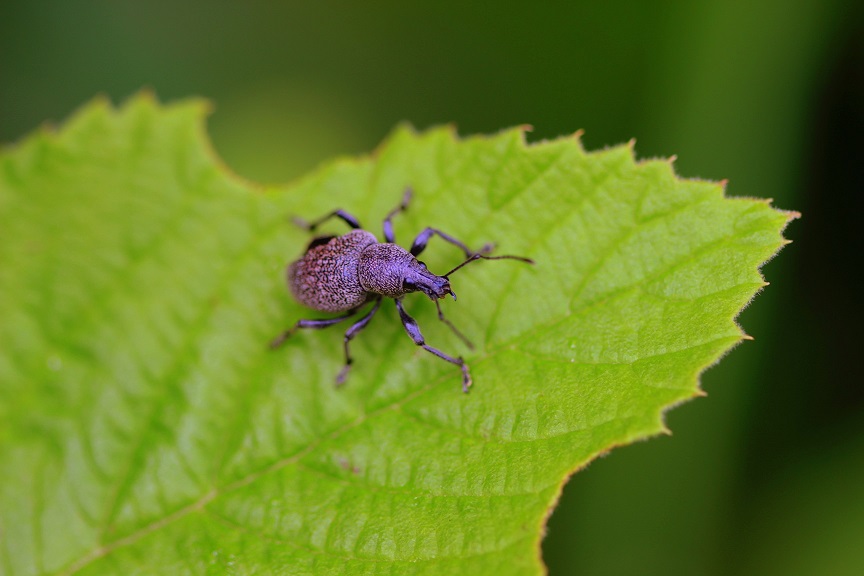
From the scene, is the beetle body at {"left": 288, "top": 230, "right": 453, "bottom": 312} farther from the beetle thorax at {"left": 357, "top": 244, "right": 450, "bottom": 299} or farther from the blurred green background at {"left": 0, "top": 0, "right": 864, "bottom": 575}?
the blurred green background at {"left": 0, "top": 0, "right": 864, "bottom": 575}

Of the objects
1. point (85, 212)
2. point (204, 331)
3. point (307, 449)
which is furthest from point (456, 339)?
point (85, 212)

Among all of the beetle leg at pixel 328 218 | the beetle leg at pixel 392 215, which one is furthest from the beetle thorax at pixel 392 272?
the beetle leg at pixel 328 218

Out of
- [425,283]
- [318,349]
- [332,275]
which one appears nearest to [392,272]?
[425,283]

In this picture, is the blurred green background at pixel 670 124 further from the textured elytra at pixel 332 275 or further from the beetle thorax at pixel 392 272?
the textured elytra at pixel 332 275

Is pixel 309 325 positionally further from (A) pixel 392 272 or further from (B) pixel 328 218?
(B) pixel 328 218

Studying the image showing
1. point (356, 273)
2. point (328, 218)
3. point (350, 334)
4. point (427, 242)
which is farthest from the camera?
point (328, 218)

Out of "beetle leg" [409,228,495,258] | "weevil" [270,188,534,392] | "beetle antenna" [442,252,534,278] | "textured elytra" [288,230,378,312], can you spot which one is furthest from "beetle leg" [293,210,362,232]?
"beetle antenna" [442,252,534,278]

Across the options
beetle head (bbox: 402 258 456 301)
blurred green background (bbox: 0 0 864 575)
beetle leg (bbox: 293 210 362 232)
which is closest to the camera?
beetle head (bbox: 402 258 456 301)
